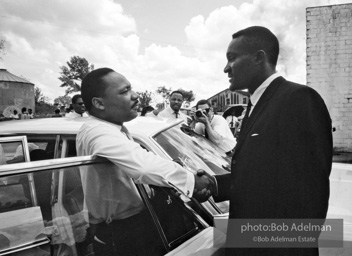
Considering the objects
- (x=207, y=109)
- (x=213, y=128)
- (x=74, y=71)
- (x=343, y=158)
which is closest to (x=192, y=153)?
(x=213, y=128)

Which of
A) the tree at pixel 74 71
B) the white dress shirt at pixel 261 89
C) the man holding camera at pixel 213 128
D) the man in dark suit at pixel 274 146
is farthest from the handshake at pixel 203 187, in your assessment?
the tree at pixel 74 71

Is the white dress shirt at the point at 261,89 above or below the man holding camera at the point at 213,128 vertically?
above

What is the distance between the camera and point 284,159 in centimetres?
151

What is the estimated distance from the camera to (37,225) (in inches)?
59.7

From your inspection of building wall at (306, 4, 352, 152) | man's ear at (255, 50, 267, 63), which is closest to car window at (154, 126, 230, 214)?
man's ear at (255, 50, 267, 63)

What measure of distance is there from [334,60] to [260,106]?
1160 centimetres

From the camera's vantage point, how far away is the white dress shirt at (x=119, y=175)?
1565 millimetres

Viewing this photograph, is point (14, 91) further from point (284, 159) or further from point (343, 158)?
point (284, 159)

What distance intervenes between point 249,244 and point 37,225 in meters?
1.04

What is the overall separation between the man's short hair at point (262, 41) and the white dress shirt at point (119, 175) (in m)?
0.77

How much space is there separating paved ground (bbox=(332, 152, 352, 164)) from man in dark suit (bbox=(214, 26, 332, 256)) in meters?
9.27

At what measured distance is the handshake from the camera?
170 centimetres

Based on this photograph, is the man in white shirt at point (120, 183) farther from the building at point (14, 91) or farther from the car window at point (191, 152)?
the building at point (14, 91)

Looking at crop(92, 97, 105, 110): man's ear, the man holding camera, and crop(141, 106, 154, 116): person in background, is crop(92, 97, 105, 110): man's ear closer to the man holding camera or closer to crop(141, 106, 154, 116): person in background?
the man holding camera
